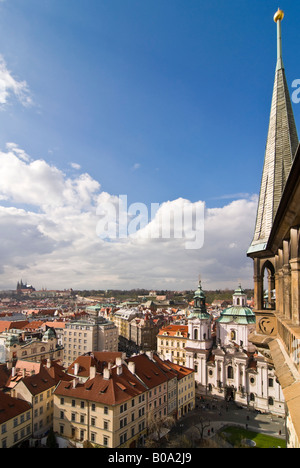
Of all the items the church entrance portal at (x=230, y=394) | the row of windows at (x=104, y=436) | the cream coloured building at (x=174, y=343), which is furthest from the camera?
the cream coloured building at (x=174, y=343)

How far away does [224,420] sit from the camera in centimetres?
3991

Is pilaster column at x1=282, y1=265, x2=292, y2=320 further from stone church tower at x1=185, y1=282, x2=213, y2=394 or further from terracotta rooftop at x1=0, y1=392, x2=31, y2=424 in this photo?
stone church tower at x1=185, y1=282, x2=213, y2=394

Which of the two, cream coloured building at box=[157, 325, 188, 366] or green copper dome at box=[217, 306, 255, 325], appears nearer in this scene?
green copper dome at box=[217, 306, 255, 325]

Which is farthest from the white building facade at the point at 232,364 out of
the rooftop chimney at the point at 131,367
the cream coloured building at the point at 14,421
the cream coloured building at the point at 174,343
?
the cream coloured building at the point at 14,421

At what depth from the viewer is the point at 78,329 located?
225ft

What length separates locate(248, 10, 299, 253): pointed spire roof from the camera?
995 centimetres

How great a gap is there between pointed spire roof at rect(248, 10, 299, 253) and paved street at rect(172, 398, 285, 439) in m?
31.6

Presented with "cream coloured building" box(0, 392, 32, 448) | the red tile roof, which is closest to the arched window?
the red tile roof

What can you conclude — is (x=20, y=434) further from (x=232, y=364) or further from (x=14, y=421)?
(x=232, y=364)

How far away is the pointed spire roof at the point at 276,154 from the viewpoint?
995 centimetres

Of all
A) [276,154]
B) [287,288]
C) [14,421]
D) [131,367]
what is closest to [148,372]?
[131,367]

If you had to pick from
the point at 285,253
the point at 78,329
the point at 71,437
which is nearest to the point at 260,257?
the point at 285,253

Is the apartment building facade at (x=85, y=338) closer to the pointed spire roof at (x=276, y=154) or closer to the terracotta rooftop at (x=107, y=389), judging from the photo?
the terracotta rooftop at (x=107, y=389)

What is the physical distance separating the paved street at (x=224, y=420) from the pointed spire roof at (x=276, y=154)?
104ft
